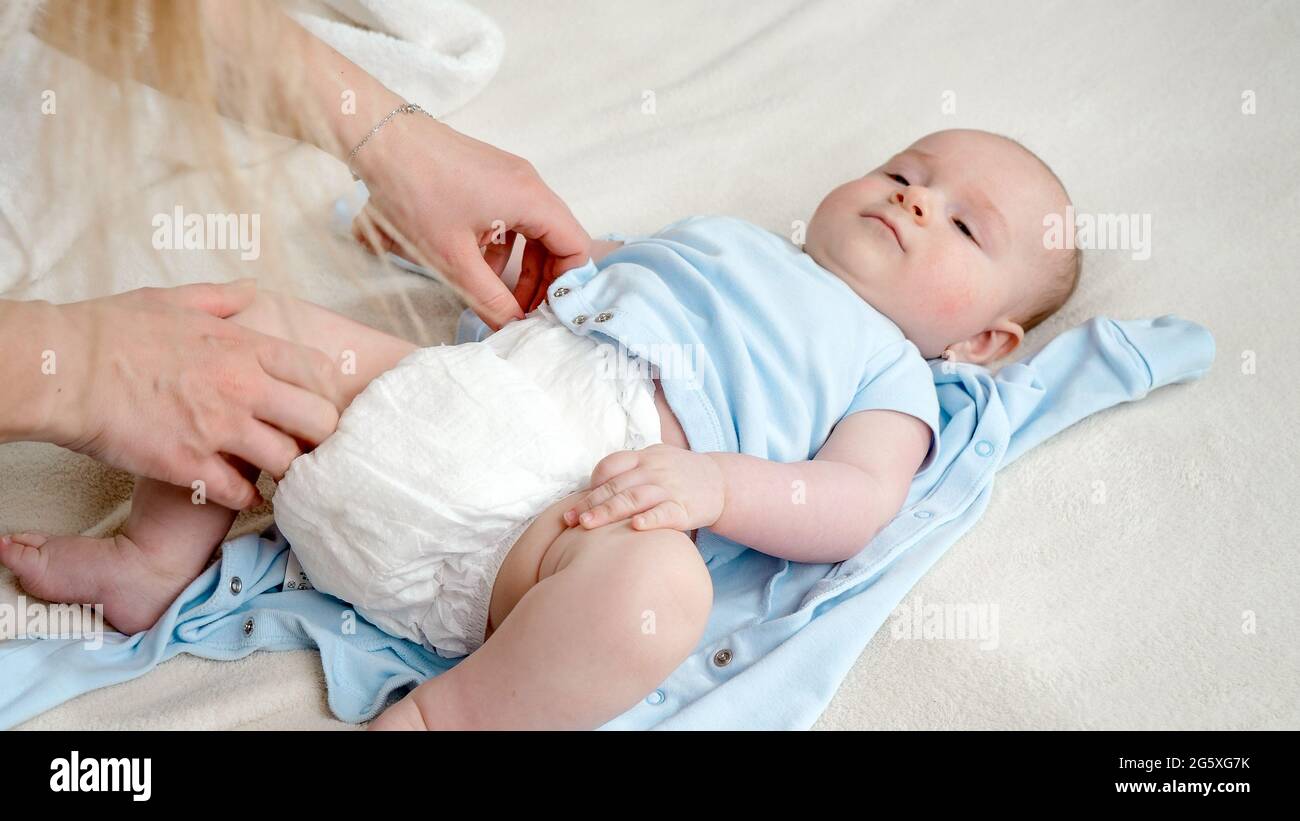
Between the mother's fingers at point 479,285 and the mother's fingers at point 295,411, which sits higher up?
the mother's fingers at point 479,285

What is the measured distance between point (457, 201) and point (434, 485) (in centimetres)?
33

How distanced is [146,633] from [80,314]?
0.31 meters

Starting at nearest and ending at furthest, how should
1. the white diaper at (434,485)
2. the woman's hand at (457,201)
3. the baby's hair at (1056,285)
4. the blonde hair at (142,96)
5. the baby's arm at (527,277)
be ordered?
the blonde hair at (142,96)
the white diaper at (434,485)
the woman's hand at (457,201)
the baby's arm at (527,277)
the baby's hair at (1056,285)

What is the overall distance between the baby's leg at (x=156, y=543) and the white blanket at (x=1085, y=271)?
8cm

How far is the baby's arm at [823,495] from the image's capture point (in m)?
1.11

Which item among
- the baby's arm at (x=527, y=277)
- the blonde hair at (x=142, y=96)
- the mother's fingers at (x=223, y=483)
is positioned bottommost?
the mother's fingers at (x=223, y=483)

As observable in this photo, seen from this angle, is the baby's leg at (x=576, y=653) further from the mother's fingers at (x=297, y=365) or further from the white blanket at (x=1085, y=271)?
the mother's fingers at (x=297, y=365)

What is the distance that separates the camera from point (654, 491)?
1.03m

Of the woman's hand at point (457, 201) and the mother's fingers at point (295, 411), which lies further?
the woman's hand at point (457, 201)

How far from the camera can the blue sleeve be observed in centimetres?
129

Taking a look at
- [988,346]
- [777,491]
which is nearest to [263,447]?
[777,491]

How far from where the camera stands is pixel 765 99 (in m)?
1.84

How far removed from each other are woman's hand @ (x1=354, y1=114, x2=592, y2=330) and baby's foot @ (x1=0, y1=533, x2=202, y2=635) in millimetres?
395

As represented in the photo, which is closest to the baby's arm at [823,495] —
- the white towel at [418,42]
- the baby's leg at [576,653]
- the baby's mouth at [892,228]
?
the baby's leg at [576,653]
